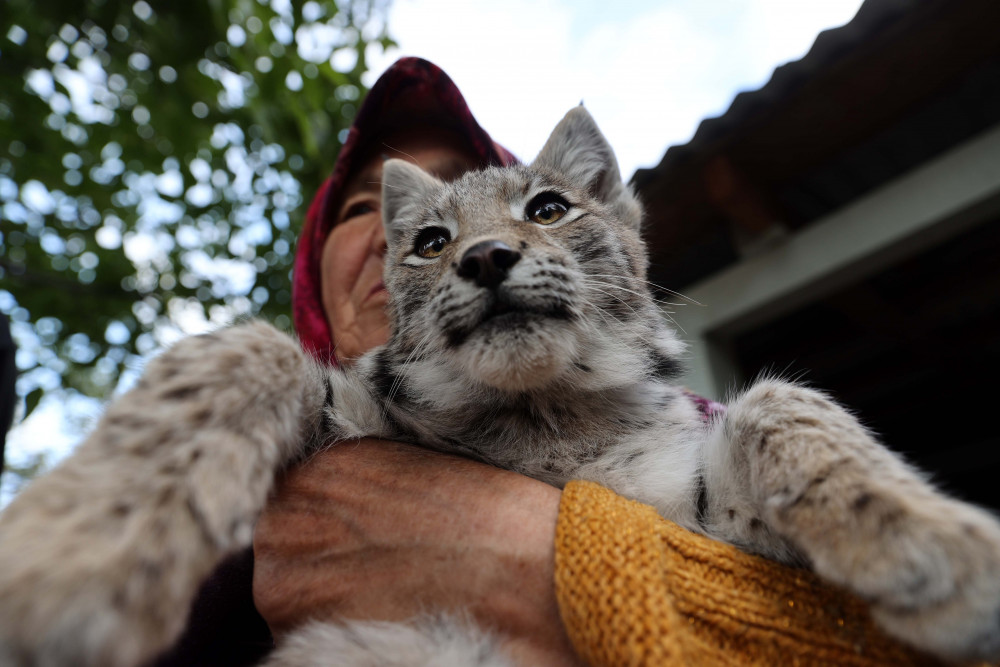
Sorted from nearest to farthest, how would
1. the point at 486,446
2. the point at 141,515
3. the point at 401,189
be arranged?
the point at 141,515, the point at 486,446, the point at 401,189

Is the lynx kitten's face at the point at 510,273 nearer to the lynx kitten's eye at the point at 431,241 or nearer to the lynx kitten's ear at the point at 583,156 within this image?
the lynx kitten's eye at the point at 431,241

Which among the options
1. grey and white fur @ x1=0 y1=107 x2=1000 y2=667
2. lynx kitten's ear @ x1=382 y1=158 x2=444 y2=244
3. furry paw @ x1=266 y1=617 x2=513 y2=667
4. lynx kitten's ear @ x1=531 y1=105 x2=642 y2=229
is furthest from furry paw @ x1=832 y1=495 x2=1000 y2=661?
lynx kitten's ear @ x1=382 y1=158 x2=444 y2=244

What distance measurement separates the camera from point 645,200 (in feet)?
17.4

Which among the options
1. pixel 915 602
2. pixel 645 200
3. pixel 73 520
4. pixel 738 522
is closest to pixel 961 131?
pixel 645 200

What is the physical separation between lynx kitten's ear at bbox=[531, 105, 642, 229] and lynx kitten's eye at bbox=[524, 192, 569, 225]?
1.70 feet

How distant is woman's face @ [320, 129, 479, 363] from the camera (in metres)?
3.78

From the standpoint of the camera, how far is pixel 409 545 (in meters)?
2.13

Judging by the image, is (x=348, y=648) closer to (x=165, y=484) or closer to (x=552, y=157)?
(x=165, y=484)

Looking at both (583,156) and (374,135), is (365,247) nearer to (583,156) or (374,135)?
(374,135)

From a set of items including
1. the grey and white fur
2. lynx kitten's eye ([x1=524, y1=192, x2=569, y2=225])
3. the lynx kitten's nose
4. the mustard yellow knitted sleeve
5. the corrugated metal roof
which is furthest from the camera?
the corrugated metal roof

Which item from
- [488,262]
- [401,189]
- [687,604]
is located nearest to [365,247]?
[401,189]

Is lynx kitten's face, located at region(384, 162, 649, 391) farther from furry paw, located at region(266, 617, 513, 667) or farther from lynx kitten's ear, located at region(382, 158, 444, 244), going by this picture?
furry paw, located at region(266, 617, 513, 667)

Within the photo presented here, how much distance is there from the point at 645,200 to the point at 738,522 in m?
3.68

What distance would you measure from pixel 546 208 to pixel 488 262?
91 cm
